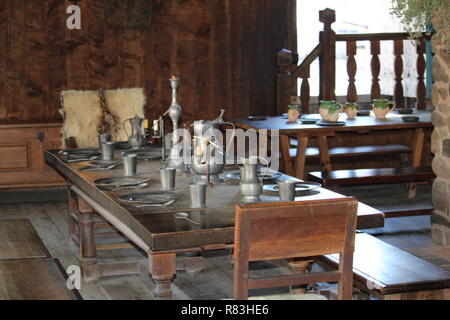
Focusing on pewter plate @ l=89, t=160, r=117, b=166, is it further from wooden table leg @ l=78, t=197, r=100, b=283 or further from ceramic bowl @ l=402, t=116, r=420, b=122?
ceramic bowl @ l=402, t=116, r=420, b=122

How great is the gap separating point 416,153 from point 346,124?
111 centimetres

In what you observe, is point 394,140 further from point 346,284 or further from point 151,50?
point 346,284

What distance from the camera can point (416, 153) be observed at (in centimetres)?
700

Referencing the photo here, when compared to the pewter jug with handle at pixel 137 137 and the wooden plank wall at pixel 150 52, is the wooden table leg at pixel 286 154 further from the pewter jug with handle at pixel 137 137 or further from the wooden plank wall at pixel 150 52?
the pewter jug with handle at pixel 137 137

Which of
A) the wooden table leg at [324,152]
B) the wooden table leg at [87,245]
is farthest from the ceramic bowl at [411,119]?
the wooden table leg at [87,245]

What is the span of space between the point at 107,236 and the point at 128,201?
2335mm

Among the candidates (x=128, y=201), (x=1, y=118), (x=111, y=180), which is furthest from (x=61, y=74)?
(x=128, y=201)

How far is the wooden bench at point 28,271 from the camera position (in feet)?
→ 9.96

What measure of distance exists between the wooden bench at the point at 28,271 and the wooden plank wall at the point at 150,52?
3.23 metres

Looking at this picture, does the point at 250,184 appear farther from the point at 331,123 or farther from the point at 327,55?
the point at 327,55

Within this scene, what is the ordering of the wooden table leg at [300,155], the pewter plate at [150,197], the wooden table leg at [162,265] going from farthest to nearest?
the wooden table leg at [300,155] → the pewter plate at [150,197] → the wooden table leg at [162,265]

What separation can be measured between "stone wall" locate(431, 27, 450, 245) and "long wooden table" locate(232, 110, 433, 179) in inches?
31.5

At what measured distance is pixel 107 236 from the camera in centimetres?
575

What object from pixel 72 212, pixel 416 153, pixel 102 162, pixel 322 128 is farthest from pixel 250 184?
pixel 416 153
